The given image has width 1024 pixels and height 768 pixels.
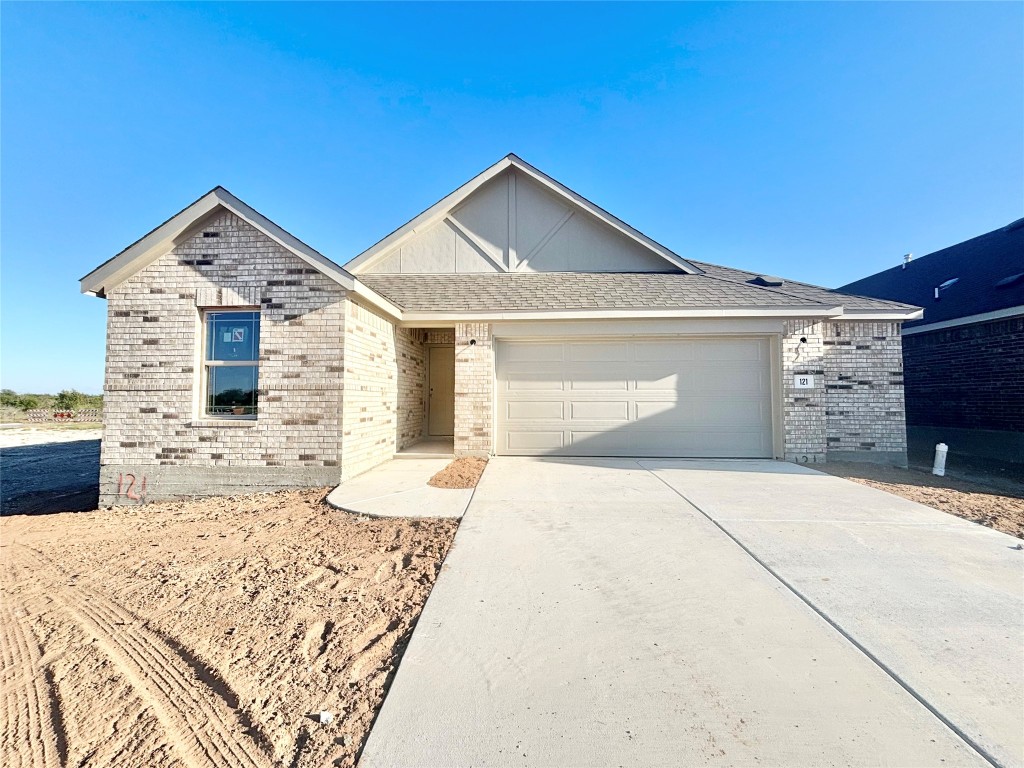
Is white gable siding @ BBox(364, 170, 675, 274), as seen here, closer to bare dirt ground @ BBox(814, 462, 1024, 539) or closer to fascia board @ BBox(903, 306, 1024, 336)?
bare dirt ground @ BBox(814, 462, 1024, 539)

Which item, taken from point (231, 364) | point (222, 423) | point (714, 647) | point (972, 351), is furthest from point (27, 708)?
point (972, 351)

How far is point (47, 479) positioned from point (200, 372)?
5.39 meters

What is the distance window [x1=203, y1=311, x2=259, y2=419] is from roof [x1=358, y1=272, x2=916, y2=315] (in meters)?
1.95

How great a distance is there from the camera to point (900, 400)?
793 cm

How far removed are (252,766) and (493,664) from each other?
111 centimetres

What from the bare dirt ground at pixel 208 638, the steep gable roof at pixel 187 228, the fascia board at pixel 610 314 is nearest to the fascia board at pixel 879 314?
the fascia board at pixel 610 314

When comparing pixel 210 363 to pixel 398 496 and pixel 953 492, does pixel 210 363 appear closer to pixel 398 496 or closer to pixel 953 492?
pixel 398 496

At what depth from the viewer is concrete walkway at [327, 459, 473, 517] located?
188 inches

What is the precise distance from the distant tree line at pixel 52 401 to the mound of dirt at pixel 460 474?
33292 millimetres

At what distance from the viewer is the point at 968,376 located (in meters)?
9.79

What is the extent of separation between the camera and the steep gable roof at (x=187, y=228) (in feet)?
20.1

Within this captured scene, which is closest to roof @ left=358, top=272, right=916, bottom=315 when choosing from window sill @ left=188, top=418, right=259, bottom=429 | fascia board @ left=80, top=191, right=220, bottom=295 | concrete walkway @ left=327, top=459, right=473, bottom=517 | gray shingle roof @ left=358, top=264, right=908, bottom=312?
gray shingle roof @ left=358, top=264, right=908, bottom=312

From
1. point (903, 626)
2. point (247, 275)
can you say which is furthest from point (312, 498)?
point (903, 626)

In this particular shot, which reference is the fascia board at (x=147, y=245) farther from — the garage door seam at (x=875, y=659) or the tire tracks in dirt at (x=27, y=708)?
the garage door seam at (x=875, y=659)
